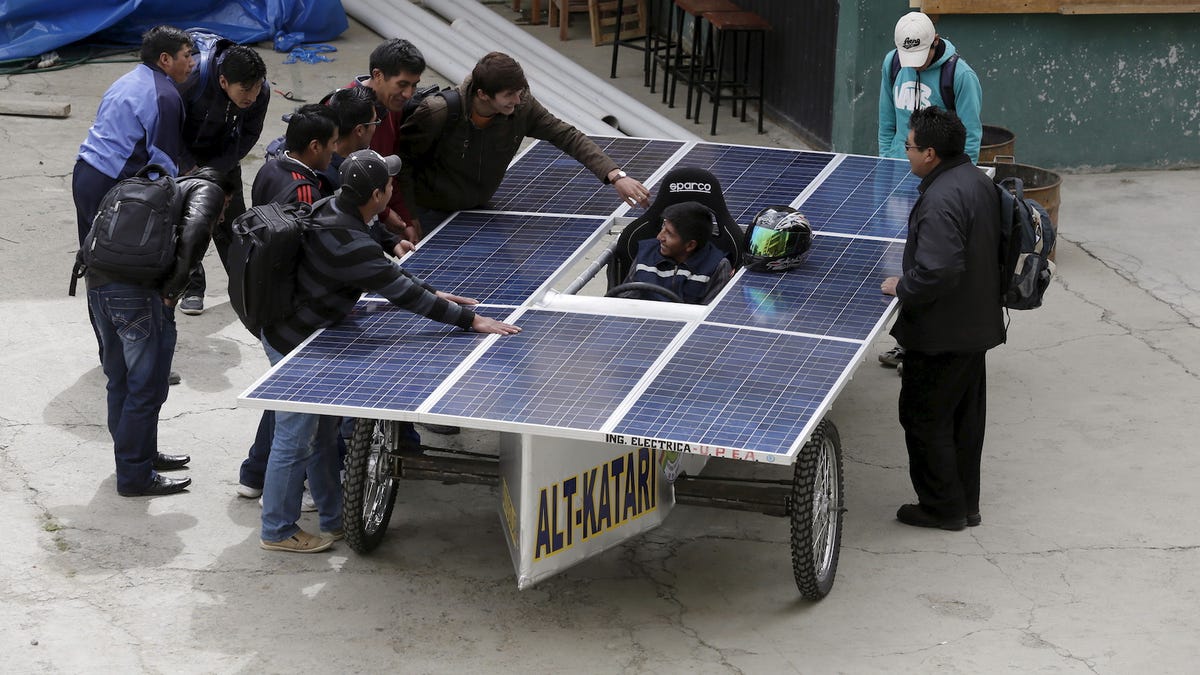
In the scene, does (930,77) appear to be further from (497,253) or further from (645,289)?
(497,253)

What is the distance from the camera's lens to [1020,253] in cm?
735

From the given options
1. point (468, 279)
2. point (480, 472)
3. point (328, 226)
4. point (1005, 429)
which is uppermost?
point (328, 226)

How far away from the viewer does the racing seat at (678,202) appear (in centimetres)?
815

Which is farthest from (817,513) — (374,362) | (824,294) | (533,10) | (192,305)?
(533,10)

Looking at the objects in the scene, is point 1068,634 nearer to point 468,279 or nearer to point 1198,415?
point 1198,415

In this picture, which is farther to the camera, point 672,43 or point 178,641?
point 672,43

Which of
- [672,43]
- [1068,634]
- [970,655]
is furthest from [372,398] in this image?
[672,43]

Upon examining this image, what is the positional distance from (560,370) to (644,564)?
1.30 meters

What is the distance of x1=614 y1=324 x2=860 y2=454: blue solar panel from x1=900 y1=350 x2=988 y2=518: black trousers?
0.74 meters

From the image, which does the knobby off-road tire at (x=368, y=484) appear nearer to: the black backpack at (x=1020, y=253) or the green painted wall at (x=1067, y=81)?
the black backpack at (x=1020, y=253)

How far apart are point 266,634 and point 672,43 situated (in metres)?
10.8

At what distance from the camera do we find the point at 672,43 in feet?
53.2

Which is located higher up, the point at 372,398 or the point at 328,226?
the point at 328,226

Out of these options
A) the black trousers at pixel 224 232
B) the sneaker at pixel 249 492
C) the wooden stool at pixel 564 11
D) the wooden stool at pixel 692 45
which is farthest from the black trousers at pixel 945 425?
the wooden stool at pixel 564 11
